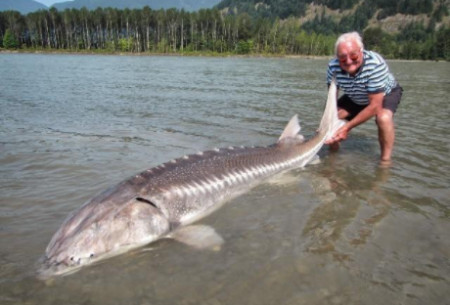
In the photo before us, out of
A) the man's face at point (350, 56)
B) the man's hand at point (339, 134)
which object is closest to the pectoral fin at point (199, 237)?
the man's hand at point (339, 134)

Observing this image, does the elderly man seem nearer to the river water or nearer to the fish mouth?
the river water

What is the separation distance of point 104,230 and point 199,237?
2.62 feet

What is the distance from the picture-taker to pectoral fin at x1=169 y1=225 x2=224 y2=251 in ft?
10.6

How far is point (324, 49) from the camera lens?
101 meters

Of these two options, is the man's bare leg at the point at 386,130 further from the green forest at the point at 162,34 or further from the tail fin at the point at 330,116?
the green forest at the point at 162,34

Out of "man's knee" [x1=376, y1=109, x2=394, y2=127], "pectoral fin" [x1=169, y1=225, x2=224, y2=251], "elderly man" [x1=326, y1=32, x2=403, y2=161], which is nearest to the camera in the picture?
"pectoral fin" [x1=169, y1=225, x2=224, y2=251]

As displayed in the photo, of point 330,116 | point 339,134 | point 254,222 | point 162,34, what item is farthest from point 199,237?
point 162,34

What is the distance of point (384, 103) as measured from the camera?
19.0 feet

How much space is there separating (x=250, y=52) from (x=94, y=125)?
86.2m

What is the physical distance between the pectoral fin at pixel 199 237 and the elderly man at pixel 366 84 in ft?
9.89

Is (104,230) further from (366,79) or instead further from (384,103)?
(384,103)

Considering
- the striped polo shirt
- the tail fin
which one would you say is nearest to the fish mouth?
the tail fin

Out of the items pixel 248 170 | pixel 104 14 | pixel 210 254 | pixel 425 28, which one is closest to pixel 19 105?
pixel 248 170

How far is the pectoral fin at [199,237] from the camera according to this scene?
3.23 metres
